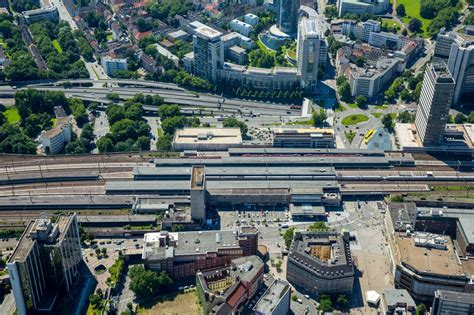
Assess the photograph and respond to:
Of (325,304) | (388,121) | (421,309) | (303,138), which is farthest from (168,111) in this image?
(421,309)

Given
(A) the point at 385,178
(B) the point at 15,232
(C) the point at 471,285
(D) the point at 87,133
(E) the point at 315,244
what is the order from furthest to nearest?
(D) the point at 87,133
(A) the point at 385,178
(B) the point at 15,232
(E) the point at 315,244
(C) the point at 471,285

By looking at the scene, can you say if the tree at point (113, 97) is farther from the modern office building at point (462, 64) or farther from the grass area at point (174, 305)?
the modern office building at point (462, 64)

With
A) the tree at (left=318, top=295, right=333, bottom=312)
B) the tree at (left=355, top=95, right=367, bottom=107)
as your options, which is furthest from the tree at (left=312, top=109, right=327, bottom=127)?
the tree at (left=318, top=295, right=333, bottom=312)

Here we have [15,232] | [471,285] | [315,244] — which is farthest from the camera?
[15,232]

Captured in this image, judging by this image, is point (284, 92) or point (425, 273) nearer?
point (425, 273)

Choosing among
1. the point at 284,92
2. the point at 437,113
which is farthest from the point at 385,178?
the point at 284,92

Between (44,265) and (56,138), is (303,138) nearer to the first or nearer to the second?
(56,138)

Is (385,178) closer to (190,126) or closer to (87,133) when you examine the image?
(190,126)

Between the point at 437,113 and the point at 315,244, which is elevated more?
the point at 437,113
